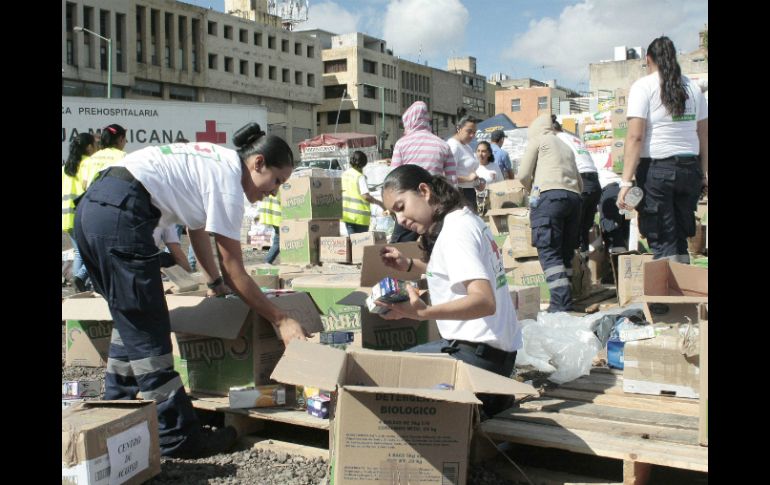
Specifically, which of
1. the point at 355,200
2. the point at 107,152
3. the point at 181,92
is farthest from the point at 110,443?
the point at 181,92

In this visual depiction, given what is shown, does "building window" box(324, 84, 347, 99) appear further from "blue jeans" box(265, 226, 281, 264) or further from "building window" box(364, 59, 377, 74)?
"blue jeans" box(265, 226, 281, 264)

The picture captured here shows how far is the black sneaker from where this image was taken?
327 centimetres

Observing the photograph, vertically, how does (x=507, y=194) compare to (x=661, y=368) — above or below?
above

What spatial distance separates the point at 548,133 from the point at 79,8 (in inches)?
1963

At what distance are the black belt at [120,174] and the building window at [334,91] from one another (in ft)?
241

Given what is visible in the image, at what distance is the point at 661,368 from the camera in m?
3.66

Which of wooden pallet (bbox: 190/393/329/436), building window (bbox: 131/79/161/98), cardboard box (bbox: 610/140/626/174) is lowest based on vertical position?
wooden pallet (bbox: 190/393/329/436)

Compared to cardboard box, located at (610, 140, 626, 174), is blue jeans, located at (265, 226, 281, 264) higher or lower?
lower

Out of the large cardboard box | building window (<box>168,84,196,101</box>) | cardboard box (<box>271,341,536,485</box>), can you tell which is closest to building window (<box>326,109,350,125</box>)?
building window (<box>168,84,196,101</box>)

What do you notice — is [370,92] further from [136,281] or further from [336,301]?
[136,281]

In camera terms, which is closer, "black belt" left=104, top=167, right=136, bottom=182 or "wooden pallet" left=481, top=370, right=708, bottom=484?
"wooden pallet" left=481, top=370, right=708, bottom=484

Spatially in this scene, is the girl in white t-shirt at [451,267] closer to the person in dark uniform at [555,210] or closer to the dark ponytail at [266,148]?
the dark ponytail at [266,148]

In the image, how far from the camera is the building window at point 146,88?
53.3 meters

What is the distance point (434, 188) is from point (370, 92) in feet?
245
